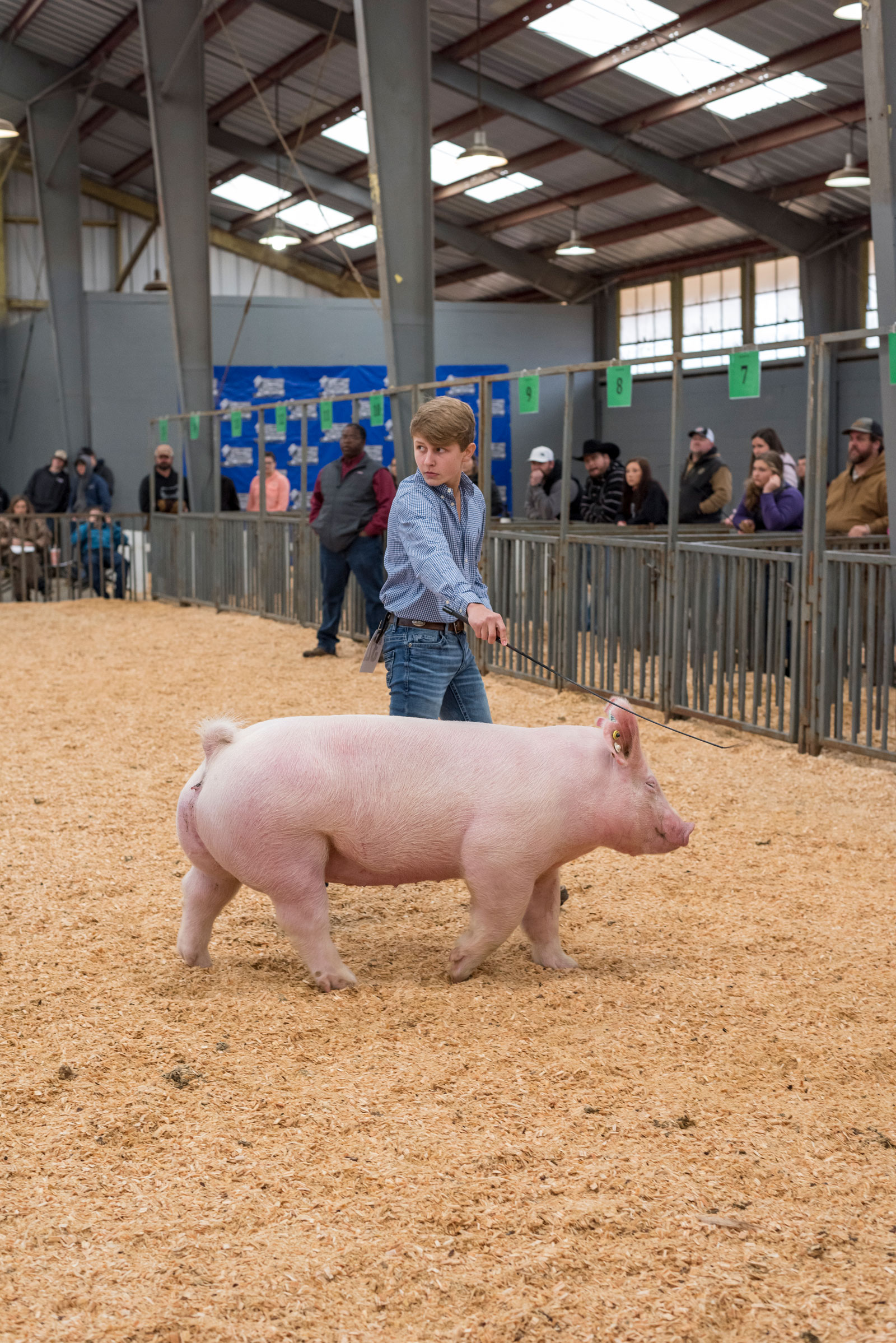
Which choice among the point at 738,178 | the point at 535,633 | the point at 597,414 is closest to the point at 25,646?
the point at 535,633

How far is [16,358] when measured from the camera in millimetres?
23078

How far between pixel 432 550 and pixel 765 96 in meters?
13.1

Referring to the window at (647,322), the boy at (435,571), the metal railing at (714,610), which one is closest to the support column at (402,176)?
the metal railing at (714,610)

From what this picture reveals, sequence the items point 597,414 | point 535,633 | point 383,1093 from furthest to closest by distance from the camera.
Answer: point 597,414 < point 535,633 < point 383,1093

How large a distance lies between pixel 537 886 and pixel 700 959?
1.74 ft

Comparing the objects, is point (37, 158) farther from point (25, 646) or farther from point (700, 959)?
point (700, 959)

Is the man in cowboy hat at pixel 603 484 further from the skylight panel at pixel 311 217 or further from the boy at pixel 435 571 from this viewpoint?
the skylight panel at pixel 311 217

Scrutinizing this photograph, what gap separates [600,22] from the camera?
13812 mm

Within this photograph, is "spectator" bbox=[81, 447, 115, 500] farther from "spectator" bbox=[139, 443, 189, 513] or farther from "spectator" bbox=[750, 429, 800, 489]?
"spectator" bbox=[750, 429, 800, 489]

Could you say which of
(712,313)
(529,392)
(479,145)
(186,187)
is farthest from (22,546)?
(712,313)

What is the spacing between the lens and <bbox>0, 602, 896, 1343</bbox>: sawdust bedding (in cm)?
198

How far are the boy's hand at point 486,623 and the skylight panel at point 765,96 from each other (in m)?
12.5

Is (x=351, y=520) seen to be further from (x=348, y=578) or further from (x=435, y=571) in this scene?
(x=435, y=571)

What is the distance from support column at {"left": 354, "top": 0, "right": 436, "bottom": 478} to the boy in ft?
20.4
